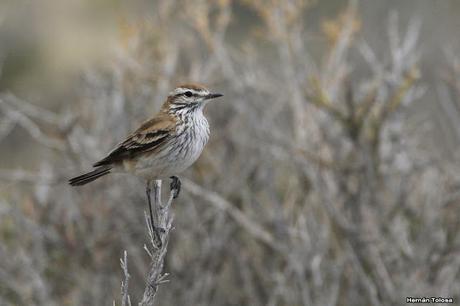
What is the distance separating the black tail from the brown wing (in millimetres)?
79

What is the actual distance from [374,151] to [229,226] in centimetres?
184

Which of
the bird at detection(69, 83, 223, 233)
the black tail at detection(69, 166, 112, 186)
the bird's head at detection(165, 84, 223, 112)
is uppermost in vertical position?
the bird's head at detection(165, 84, 223, 112)

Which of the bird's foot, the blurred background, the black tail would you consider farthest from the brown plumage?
the bird's foot

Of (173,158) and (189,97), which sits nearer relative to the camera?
(173,158)

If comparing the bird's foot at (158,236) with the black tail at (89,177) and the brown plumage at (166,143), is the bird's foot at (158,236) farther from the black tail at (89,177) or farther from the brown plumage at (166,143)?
the black tail at (89,177)

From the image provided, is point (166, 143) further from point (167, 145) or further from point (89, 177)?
point (89, 177)

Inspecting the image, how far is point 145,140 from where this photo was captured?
290 inches

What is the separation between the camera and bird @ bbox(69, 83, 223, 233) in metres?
7.22

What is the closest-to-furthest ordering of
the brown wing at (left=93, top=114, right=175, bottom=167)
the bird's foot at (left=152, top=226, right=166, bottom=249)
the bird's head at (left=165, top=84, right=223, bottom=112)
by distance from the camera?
the bird's foot at (left=152, top=226, right=166, bottom=249) → the brown wing at (left=93, top=114, right=175, bottom=167) → the bird's head at (left=165, top=84, right=223, bottom=112)

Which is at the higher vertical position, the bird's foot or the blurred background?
the blurred background

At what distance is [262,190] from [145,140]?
8.29 feet

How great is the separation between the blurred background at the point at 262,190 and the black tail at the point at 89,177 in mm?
1133

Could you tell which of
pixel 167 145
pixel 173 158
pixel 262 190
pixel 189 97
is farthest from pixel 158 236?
pixel 262 190

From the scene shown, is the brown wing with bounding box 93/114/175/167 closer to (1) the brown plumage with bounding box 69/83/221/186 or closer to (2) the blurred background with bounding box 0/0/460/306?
(1) the brown plumage with bounding box 69/83/221/186
